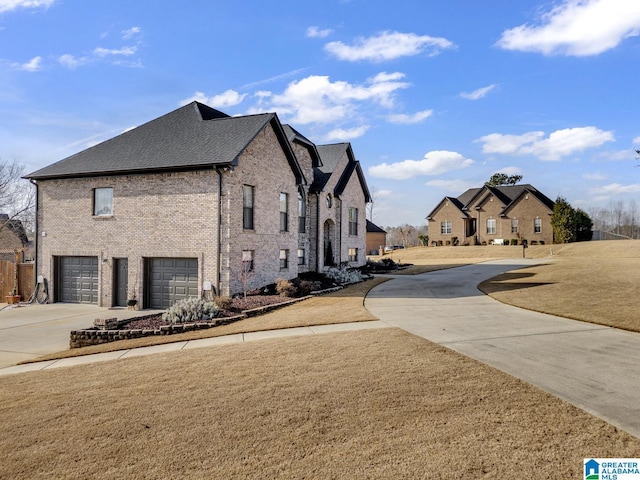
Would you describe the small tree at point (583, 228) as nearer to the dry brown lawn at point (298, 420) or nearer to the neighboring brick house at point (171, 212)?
the neighboring brick house at point (171, 212)

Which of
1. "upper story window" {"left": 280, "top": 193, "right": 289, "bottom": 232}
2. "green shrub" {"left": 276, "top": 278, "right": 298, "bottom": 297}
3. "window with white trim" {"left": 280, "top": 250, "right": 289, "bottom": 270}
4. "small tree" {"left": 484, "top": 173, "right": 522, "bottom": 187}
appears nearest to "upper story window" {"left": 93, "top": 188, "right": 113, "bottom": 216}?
"upper story window" {"left": 280, "top": 193, "right": 289, "bottom": 232}

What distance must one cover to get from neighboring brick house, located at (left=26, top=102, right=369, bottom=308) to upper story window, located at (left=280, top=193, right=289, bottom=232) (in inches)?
2.0

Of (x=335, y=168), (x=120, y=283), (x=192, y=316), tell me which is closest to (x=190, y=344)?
(x=192, y=316)

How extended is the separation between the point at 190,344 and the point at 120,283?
10427mm

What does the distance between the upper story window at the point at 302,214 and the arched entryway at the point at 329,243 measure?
10.4 feet

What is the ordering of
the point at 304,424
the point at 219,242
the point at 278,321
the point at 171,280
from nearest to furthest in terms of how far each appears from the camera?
the point at 304,424 → the point at 278,321 → the point at 219,242 → the point at 171,280

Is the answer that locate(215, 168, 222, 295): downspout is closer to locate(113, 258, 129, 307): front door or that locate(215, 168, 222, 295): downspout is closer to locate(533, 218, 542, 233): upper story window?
locate(113, 258, 129, 307): front door

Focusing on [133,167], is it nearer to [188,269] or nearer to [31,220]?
[188,269]

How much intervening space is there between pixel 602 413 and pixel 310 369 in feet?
13.8

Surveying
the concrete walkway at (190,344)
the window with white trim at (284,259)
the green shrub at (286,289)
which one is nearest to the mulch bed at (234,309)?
the green shrub at (286,289)

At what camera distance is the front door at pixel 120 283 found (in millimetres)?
19547

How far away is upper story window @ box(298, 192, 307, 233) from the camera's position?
25666 mm

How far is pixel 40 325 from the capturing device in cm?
1564

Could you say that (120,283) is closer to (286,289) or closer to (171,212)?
(171,212)
